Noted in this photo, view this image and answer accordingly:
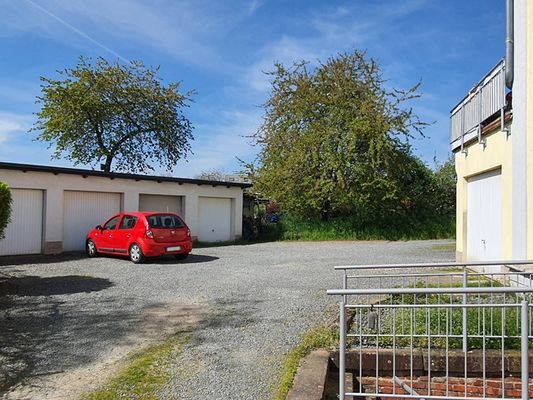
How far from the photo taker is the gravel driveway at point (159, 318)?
4.35 metres

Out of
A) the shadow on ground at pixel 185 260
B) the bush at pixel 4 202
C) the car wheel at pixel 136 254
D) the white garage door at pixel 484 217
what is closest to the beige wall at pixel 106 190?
the car wheel at pixel 136 254

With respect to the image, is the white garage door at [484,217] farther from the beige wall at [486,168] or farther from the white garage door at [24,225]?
the white garage door at [24,225]

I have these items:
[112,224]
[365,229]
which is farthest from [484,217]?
[365,229]

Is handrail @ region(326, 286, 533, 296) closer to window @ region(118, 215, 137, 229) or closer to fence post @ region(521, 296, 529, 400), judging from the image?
fence post @ region(521, 296, 529, 400)

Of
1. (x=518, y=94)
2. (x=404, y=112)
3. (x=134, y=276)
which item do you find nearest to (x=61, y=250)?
(x=134, y=276)

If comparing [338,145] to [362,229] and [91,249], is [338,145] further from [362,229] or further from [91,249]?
[91,249]

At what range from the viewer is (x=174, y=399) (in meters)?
3.89

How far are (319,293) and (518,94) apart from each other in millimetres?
4681

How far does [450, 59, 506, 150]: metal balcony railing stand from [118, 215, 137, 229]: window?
8.93 meters

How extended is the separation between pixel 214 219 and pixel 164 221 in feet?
25.0

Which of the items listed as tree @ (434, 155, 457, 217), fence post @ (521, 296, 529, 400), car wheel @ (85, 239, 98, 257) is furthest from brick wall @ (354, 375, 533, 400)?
tree @ (434, 155, 457, 217)

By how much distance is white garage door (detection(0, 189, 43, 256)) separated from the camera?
1430 centimetres

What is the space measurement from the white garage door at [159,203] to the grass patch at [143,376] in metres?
13.6

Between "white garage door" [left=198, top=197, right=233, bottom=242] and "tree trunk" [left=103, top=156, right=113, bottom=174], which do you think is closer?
"white garage door" [left=198, top=197, right=233, bottom=242]
